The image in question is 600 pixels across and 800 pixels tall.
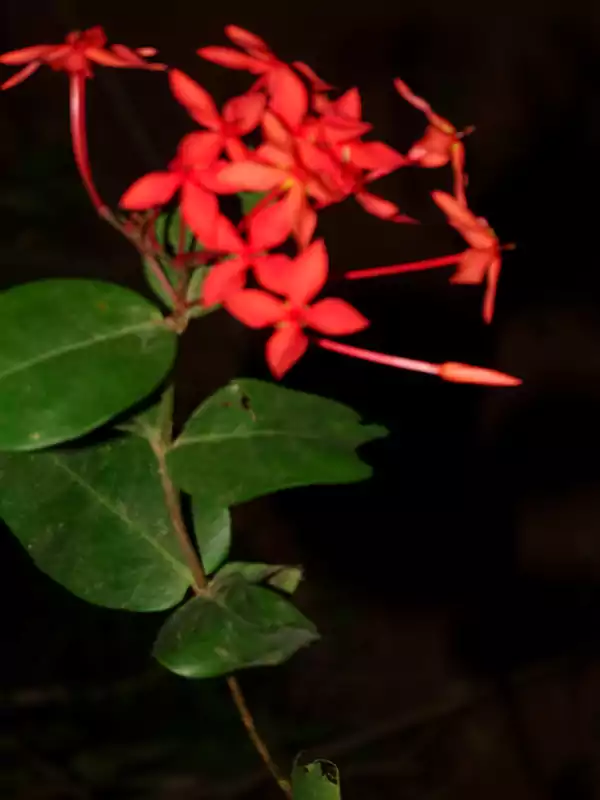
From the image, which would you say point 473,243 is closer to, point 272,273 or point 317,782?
point 272,273

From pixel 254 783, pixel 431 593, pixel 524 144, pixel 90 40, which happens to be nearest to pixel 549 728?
pixel 431 593

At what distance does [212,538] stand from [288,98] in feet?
0.74

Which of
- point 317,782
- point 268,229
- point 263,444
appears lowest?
point 317,782

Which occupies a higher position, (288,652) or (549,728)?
(288,652)

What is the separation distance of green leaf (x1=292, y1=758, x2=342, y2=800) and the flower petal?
0.67 ft

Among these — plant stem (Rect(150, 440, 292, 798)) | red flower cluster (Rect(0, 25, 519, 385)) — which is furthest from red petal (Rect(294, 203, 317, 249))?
plant stem (Rect(150, 440, 292, 798))

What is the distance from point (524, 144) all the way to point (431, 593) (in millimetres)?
607

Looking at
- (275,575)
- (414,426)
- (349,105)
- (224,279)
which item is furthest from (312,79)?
(414,426)

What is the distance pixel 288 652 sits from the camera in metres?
0.40

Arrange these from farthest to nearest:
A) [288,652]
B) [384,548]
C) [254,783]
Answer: [384,548] < [254,783] < [288,652]

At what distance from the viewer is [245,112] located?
1.27 ft

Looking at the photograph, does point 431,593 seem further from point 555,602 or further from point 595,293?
point 595,293

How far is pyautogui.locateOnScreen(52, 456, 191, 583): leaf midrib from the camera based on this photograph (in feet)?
1.53

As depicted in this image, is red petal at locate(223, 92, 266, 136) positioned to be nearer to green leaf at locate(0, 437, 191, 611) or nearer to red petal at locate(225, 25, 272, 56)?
red petal at locate(225, 25, 272, 56)
